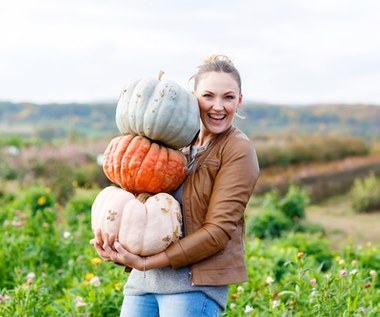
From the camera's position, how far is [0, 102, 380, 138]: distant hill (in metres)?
27.6

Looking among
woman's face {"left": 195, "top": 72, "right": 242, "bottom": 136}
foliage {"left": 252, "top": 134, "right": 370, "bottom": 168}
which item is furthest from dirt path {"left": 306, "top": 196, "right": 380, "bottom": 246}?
foliage {"left": 252, "top": 134, "right": 370, "bottom": 168}

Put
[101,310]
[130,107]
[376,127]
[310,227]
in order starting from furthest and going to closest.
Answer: [376,127]
[310,227]
[101,310]
[130,107]

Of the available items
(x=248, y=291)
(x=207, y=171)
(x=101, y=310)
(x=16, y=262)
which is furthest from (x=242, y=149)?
(x=16, y=262)

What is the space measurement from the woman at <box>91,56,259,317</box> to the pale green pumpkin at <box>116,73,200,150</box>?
7 cm

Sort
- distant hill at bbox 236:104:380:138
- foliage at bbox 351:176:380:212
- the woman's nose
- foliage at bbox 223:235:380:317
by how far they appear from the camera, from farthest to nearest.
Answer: distant hill at bbox 236:104:380:138, foliage at bbox 351:176:380:212, foliage at bbox 223:235:380:317, the woman's nose

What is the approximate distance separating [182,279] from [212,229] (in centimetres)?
24

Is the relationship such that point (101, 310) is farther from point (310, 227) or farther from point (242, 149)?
point (310, 227)

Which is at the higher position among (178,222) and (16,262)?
(178,222)

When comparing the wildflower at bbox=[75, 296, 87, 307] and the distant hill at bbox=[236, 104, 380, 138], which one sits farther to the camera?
the distant hill at bbox=[236, 104, 380, 138]

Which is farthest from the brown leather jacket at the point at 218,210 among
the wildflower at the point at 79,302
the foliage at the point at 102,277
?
the wildflower at the point at 79,302

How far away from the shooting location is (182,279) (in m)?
2.43

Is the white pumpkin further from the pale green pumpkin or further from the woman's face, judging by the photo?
the woman's face

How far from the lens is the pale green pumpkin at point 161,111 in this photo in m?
Answer: 2.46

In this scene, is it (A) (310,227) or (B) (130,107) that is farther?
(A) (310,227)
